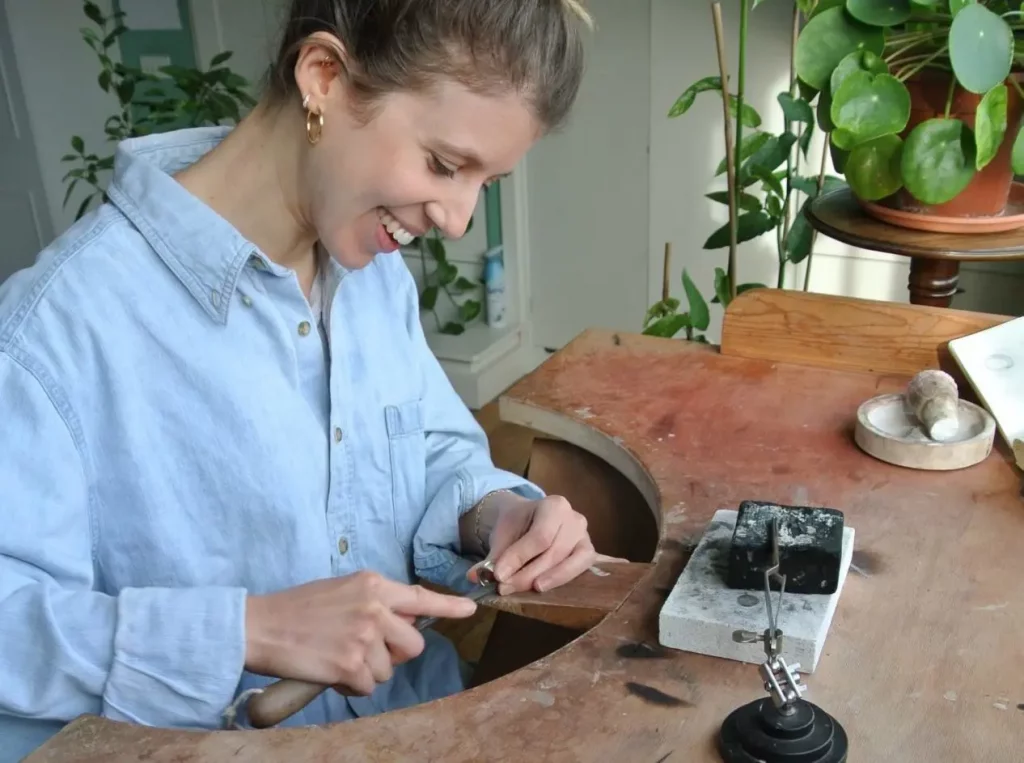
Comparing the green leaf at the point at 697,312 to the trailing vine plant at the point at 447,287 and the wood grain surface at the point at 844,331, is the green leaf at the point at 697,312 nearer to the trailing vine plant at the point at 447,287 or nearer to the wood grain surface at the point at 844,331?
the wood grain surface at the point at 844,331

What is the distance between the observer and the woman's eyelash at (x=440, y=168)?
788mm

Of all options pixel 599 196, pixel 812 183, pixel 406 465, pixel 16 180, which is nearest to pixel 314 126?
pixel 406 465

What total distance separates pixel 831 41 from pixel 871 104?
0.09 meters

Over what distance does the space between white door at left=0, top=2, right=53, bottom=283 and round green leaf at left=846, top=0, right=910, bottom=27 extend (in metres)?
2.54

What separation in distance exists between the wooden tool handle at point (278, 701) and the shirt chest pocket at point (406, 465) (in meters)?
0.32

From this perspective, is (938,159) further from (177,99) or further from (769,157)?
(177,99)

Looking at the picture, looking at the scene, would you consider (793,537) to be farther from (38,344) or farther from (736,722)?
(38,344)

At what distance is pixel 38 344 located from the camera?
2.42ft

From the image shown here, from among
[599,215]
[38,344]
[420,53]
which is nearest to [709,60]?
[599,215]

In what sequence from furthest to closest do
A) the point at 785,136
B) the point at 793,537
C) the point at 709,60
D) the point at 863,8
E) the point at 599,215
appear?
the point at 599,215
the point at 709,60
the point at 785,136
the point at 863,8
the point at 793,537

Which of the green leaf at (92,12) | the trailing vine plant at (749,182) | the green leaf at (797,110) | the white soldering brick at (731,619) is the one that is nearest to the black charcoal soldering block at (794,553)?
the white soldering brick at (731,619)

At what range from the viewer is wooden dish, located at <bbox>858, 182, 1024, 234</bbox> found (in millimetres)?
1218

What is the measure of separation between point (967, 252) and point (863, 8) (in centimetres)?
31

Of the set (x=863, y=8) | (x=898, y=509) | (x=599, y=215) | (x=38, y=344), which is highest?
(x=863, y=8)
